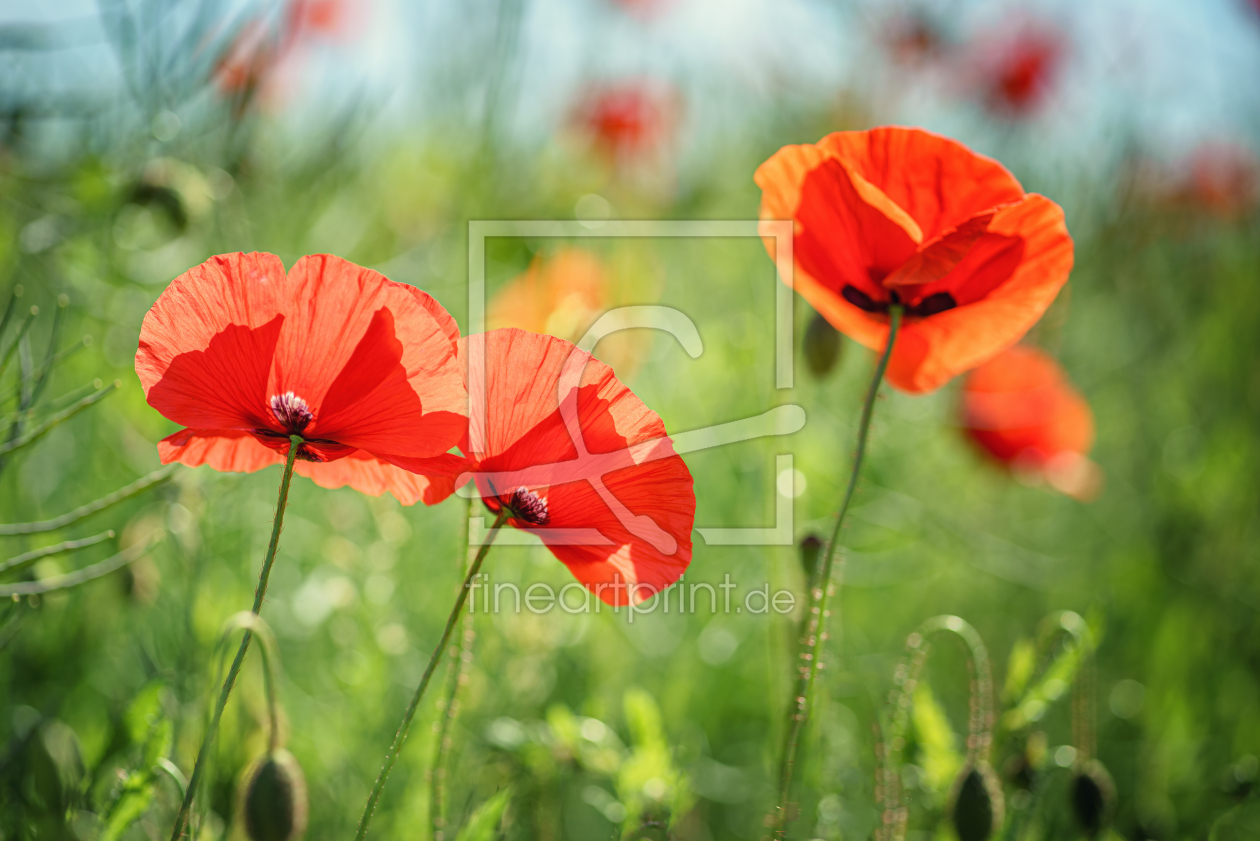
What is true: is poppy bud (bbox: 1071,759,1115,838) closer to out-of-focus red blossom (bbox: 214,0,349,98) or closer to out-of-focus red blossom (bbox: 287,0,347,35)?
out-of-focus red blossom (bbox: 214,0,349,98)

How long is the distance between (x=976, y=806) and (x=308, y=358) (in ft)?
2.13

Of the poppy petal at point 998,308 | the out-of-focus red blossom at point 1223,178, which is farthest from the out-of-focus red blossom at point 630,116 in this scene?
the poppy petal at point 998,308

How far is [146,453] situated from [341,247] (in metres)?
0.79

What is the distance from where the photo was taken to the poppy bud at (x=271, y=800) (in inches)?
26.9

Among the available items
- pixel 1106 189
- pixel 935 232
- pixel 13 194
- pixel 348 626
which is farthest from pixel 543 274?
pixel 1106 189

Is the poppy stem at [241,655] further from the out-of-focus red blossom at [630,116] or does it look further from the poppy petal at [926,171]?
the out-of-focus red blossom at [630,116]

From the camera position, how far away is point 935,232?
30.6 inches

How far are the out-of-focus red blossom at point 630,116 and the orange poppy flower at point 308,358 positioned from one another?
7.34 feet

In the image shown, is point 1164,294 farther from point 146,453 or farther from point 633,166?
point 146,453

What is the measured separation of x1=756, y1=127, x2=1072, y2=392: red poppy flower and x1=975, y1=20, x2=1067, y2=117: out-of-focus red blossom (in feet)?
6.75

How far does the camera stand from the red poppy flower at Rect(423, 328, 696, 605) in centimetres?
59

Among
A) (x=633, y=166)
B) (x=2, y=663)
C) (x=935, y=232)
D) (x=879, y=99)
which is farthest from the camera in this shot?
(x=633, y=166)

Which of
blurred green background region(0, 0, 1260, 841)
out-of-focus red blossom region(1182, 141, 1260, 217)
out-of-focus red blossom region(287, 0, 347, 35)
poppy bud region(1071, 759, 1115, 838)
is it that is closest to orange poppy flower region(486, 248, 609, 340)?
blurred green background region(0, 0, 1260, 841)

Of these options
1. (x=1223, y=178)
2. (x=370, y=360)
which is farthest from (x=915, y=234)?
(x=1223, y=178)
